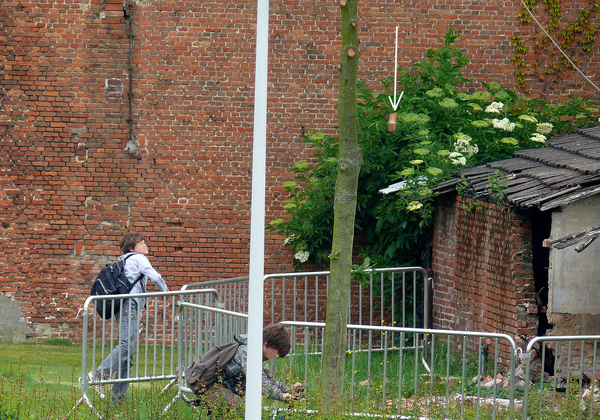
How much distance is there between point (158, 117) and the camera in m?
11.5

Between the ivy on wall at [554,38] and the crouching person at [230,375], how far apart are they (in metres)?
7.70

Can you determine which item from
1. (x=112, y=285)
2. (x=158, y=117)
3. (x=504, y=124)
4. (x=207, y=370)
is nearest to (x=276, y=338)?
(x=207, y=370)

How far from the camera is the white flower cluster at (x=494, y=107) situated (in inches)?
406

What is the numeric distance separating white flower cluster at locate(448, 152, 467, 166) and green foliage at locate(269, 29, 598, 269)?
0.01 m

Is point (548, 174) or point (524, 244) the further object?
point (524, 244)

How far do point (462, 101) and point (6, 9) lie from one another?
7137mm

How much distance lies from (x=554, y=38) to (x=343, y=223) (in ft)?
24.0

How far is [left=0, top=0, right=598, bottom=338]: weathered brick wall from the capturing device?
448 inches

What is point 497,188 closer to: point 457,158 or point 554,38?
point 457,158

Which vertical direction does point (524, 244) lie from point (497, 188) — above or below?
below

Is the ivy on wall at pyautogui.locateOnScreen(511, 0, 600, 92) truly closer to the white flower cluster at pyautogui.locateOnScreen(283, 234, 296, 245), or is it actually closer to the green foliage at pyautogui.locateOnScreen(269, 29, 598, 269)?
the green foliage at pyautogui.locateOnScreen(269, 29, 598, 269)

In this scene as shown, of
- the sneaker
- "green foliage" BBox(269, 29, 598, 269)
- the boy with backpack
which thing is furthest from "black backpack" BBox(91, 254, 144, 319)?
"green foliage" BBox(269, 29, 598, 269)

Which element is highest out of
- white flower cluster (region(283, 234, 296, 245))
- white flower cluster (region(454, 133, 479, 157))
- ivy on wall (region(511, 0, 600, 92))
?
ivy on wall (region(511, 0, 600, 92))

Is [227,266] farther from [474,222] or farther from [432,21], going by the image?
[432,21]
